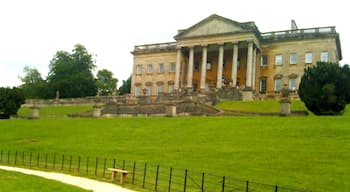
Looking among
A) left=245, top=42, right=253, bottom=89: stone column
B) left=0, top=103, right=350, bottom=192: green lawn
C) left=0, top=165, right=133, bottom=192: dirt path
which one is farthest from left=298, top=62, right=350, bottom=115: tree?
left=0, top=165, right=133, bottom=192: dirt path

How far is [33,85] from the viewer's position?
99875mm

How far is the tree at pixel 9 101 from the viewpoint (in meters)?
57.4

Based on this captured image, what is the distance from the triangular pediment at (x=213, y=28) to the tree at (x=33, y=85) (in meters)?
29.8

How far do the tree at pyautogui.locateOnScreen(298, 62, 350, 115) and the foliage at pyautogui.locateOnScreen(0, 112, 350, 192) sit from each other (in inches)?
223

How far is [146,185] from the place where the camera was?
1931 cm

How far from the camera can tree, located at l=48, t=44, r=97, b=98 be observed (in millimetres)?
86312

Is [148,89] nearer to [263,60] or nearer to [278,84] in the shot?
[263,60]

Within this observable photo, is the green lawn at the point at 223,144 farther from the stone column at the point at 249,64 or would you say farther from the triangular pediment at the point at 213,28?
the triangular pediment at the point at 213,28

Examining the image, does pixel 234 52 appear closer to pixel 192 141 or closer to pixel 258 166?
pixel 192 141

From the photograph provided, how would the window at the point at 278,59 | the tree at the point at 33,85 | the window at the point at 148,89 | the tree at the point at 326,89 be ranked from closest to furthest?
the tree at the point at 326,89 < the window at the point at 278,59 < the window at the point at 148,89 < the tree at the point at 33,85

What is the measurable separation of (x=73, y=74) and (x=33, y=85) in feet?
51.1

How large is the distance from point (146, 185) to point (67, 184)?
3.43m

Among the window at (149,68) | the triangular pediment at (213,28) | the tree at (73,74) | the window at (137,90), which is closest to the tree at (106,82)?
the tree at (73,74)

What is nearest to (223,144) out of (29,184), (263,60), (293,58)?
(29,184)
